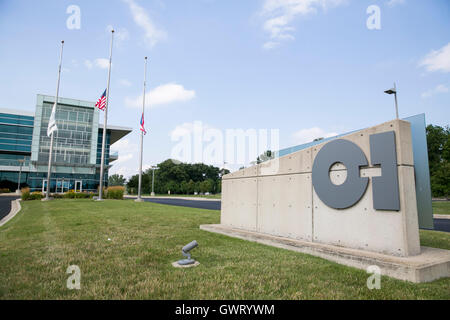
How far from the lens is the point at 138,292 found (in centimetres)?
357

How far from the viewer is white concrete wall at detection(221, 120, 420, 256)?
15.9 feet

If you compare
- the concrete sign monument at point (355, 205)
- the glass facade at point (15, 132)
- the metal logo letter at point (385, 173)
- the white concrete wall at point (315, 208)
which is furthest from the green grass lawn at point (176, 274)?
the glass facade at point (15, 132)

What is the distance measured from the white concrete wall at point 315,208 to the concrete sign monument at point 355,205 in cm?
2

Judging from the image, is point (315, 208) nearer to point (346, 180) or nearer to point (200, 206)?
point (346, 180)

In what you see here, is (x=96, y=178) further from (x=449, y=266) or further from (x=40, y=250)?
(x=449, y=266)

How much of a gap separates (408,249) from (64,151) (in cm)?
5262

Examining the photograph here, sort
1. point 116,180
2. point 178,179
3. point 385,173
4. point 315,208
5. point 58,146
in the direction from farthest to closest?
point 116,180
point 178,179
point 58,146
point 315,208
point 385,173

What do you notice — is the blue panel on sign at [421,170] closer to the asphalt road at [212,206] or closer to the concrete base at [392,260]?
the concrete base at [392,260]

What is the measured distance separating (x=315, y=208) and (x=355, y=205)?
102 centimetres

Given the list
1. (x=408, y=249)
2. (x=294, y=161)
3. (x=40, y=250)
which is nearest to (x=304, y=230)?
(x=294, y=161)

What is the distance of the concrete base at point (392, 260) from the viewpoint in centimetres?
415

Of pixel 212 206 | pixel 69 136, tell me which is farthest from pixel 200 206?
pixel 69 136

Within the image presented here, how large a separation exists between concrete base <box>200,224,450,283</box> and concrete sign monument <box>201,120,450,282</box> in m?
0.01

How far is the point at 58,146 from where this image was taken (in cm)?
4569
